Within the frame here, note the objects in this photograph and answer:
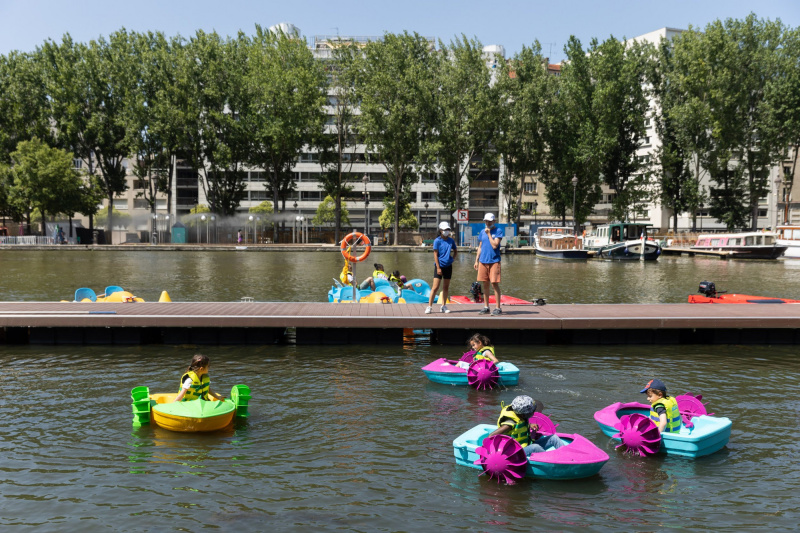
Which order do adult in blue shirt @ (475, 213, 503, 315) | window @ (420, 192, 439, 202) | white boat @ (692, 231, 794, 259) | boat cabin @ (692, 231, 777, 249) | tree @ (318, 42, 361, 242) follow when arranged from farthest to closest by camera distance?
window @ (420, 192, 439, 202) → tree @ (318, 42, 361, 242) → boat cabin @ (692, 231, 777, 249) → white boat @ (692, 231, 794, 259) → adult in blue shirt @ (475, 213, 503, 315)

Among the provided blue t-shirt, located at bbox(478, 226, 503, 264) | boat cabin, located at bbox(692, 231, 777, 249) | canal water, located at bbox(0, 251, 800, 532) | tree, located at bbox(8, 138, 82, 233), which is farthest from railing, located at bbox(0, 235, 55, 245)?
blue t-shirt, located at bbox(478, 226, 503, 264)

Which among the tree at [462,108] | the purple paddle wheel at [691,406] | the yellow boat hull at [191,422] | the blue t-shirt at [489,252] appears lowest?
the yellow boat hull at [191,422]

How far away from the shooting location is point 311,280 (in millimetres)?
35094

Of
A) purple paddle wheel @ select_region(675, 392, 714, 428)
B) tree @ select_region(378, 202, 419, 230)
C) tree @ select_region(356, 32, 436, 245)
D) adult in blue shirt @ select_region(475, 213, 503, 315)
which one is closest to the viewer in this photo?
A: purple paddle wheel @ select_region(675, 392, 714, 428)

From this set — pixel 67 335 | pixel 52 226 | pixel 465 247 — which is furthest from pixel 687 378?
pixel 52 226

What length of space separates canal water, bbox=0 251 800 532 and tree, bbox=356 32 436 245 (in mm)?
56815

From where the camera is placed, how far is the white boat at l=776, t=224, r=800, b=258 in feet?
190

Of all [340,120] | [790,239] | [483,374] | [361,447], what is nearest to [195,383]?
[361,447]

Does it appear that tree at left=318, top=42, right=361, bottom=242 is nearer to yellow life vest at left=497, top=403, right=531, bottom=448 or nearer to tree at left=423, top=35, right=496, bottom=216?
tree at left=423, top=35, right=496, bottom=216

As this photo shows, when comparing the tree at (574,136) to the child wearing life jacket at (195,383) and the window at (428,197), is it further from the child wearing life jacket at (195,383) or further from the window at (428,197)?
the child wearing life jacket at (195,383)

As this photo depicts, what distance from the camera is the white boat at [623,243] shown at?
57969mm

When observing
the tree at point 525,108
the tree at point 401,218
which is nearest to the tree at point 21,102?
the tree at point 401,218

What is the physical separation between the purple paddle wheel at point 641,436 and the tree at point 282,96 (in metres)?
67.5

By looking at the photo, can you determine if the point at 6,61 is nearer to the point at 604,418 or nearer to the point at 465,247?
the point at 465,247
